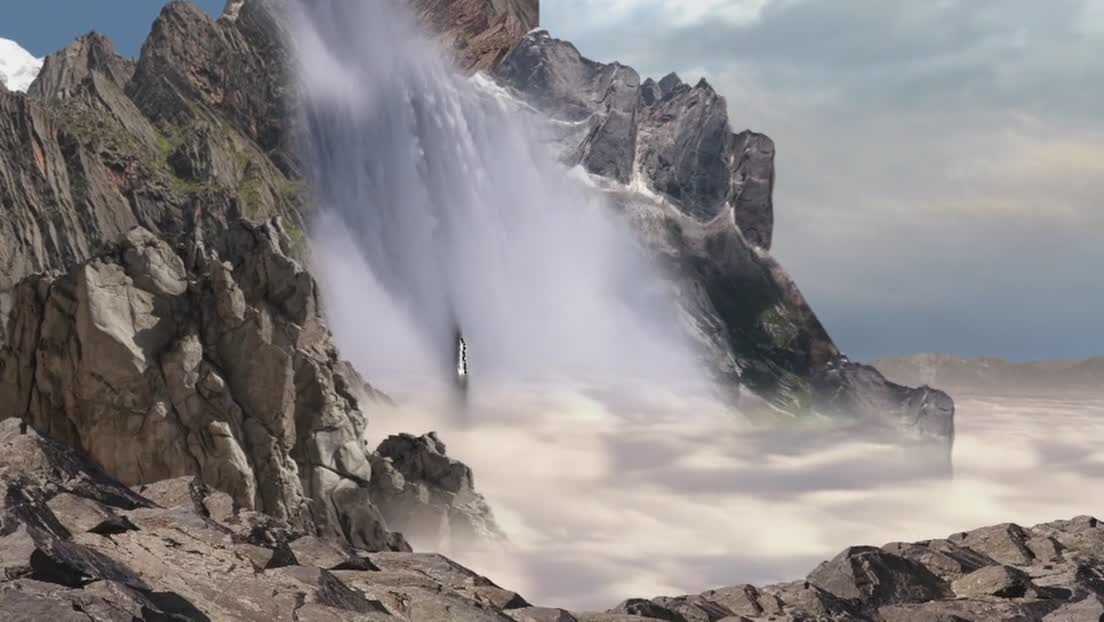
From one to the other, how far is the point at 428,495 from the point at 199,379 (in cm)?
4170

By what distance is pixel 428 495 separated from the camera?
16088cm

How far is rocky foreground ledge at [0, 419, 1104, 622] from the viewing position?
31016mm

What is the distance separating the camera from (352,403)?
484ft

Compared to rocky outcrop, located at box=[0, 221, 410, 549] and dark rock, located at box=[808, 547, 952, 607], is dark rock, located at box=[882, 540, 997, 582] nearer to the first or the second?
dark rock, located at box=[808, 547, 952, 607]

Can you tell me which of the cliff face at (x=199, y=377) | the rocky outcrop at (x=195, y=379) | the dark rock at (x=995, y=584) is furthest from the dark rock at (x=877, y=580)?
the rocky outcrop at (x=195, y=379)

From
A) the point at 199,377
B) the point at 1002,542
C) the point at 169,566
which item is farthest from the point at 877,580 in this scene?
the point at 199,377

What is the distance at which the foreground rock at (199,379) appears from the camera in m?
125

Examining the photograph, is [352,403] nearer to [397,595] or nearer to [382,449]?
[382,449]

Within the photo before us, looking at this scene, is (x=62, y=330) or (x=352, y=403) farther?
(x=352, y=403)

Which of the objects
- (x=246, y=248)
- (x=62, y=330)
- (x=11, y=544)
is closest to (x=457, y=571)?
(x=11, y=544)

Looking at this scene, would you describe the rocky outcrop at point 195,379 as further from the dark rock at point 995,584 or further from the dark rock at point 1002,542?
the dark rock at point 995,584

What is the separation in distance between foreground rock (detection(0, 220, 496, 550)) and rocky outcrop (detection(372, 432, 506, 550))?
6914mm

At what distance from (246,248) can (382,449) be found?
33941 millimetres

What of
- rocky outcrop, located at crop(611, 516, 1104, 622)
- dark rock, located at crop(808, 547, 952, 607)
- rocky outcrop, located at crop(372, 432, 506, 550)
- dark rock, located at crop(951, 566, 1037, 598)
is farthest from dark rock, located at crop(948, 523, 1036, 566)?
rocky outcrop, located at crop(372, 432, 506, 550)
